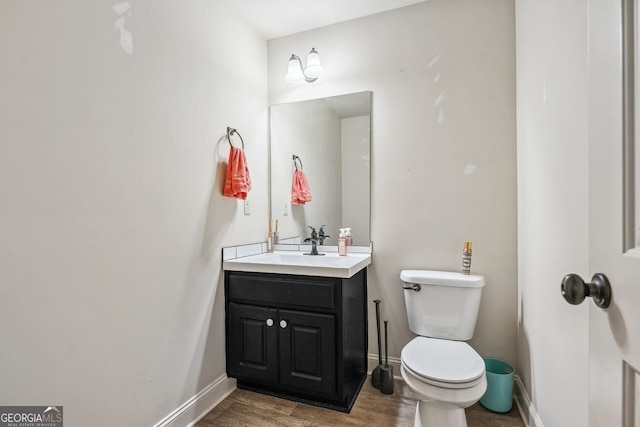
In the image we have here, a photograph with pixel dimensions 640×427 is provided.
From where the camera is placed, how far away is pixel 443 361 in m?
1.42

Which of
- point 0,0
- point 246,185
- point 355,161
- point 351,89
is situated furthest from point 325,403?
point 0,0

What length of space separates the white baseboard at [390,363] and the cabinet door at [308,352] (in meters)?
0.55

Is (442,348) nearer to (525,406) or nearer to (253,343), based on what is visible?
(525,406)

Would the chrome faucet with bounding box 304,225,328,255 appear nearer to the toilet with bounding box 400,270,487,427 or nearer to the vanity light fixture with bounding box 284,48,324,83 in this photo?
the toilet with bounding box 400,270,487,427

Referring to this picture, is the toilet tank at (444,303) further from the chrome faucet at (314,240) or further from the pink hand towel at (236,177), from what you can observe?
the pink hand towel at (236,177)

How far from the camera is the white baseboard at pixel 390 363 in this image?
2080mm

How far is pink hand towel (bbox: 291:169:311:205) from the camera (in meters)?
2.37

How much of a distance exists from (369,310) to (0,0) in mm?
2246

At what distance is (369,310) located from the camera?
2.15 meters

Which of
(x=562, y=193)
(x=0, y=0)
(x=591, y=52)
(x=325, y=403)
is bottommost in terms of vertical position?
(x=325, y=403)

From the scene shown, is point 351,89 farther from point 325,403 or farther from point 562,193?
point 325,403

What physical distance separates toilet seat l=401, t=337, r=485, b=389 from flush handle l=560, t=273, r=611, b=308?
2.75ft

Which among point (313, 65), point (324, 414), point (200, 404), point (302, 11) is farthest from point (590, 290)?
point (302, 11)

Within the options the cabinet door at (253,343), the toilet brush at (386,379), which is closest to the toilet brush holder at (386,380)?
the toilet brush at (386,379)
